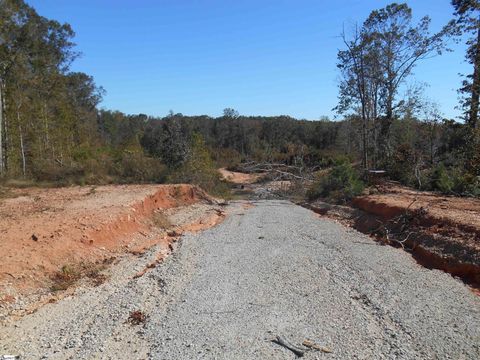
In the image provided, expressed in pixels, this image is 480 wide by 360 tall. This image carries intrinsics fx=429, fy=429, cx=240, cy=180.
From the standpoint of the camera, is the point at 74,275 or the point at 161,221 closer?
the point at 74,275

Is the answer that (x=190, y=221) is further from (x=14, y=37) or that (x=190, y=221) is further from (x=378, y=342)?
(x=14, y=37)

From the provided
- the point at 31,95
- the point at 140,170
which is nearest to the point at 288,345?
the point at 140,170

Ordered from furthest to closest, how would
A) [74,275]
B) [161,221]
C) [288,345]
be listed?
1. [161,221]
2. [74,275]
3. [288,345]

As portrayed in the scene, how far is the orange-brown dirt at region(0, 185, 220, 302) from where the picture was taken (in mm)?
7770

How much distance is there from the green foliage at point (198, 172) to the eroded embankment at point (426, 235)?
35.7ft

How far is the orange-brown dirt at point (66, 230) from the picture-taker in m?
7.77

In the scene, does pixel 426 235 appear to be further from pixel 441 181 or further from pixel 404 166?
pixel 404 166

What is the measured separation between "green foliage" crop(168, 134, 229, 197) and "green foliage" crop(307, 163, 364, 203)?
6032 millimetres

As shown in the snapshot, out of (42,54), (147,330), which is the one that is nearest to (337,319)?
(147,330)

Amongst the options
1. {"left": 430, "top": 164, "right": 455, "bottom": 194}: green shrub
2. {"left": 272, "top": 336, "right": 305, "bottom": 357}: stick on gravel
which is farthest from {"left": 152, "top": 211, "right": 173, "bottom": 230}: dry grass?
{"left": 430, "top": 164, "right": 455, "bottom": 194}: green shrub

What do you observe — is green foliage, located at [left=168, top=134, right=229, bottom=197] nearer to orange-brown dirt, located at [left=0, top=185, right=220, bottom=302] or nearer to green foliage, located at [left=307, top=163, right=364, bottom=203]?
green foliage, located at [left=307, top=163, right=364, bottom=203]

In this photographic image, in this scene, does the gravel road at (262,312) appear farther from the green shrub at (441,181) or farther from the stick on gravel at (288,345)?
the green shrub at (441,181)

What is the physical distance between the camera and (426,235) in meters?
10.3

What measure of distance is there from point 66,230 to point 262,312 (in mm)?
5560
